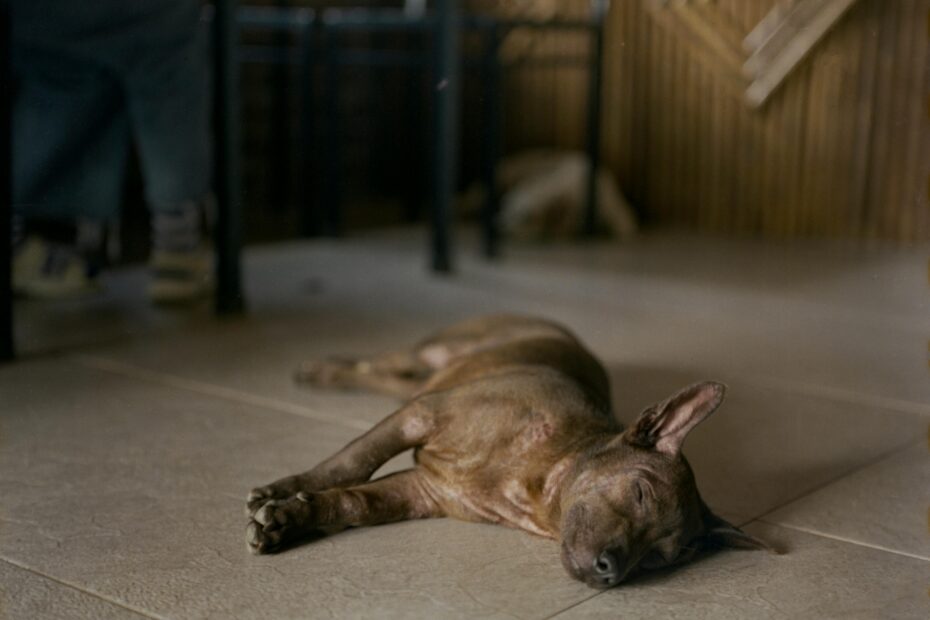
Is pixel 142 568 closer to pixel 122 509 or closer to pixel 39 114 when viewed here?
pixel 122 509

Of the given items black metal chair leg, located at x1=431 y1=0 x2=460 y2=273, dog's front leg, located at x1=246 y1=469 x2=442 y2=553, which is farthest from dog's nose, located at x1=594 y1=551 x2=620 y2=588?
black metal chair leg, located at x1=431 y1=0 x2=460 y2=273

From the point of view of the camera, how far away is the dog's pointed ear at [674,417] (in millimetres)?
1909

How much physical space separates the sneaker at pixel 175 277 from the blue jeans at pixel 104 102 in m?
0.18

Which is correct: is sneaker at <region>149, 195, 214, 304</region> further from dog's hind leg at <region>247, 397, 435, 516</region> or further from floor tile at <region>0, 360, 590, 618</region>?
dog's hind leg at <region>247, 397, 435, 516</region>

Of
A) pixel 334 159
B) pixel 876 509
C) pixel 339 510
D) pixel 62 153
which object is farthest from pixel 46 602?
pixel 334 159

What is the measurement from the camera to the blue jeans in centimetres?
369

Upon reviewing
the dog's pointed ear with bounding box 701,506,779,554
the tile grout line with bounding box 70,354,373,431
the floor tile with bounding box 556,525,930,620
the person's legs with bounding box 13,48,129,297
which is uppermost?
the person's legs with bounding box 13,48,129,297

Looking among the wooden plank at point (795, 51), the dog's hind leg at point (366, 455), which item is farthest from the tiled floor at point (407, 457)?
the wooden plank at point (795, 51)

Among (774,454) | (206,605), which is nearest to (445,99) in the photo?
(774,454)

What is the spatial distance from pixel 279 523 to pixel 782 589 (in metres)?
0.79

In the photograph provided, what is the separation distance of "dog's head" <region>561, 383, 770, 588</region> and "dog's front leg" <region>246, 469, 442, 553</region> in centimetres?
33

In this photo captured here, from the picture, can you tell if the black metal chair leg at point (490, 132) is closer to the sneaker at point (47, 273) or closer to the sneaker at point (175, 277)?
the sneaker at point (175, 277)

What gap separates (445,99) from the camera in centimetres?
475

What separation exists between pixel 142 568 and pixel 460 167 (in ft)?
18.5
